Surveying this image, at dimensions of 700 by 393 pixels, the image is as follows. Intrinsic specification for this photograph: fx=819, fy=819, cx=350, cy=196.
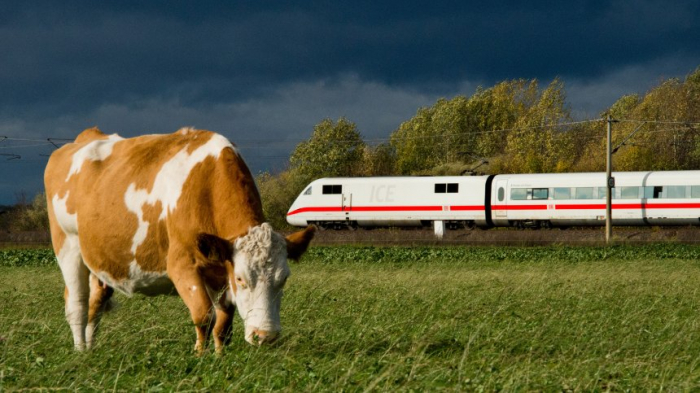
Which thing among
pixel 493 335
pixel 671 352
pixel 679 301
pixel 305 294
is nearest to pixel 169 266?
pixel 493 335

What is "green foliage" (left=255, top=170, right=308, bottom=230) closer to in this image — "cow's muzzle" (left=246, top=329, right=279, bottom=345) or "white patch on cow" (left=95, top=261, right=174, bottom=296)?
"white patch on cow" (left=95, top=261, right=174, bottom=296)

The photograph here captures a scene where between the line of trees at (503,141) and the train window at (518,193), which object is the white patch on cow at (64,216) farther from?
the line of trees at (503,141)

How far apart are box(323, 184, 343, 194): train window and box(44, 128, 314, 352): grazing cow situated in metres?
41.7

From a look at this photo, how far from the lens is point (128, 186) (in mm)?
8188

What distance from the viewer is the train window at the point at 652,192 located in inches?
1777

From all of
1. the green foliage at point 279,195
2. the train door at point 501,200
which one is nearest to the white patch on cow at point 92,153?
the train door at point 501,200

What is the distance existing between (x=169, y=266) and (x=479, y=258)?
2301 centimetres

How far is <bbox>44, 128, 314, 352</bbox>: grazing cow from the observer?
22.0 feet

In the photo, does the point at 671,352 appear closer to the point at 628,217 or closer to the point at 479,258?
the point at 479,258

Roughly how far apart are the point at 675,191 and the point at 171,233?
41.9 metres

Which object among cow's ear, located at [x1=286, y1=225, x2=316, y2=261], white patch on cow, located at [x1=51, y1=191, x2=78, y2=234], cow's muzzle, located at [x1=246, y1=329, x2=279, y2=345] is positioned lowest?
cow's muzzle, located at [x1=246, y1=329, x2=279, y2=345]

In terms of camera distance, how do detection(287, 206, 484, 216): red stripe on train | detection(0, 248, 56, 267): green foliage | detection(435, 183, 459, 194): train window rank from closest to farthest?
1. detection(0, 248, 56, 267): green foliage
2. detection(287, 206, 484, 216): red stripe on train
3. detection(435, 183, 459, 194): train window

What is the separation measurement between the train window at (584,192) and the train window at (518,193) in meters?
3.03

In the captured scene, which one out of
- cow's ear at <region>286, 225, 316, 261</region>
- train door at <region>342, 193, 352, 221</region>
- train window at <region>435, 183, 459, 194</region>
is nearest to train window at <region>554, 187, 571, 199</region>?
train window at <region>435, 183, 459, 194</region>
